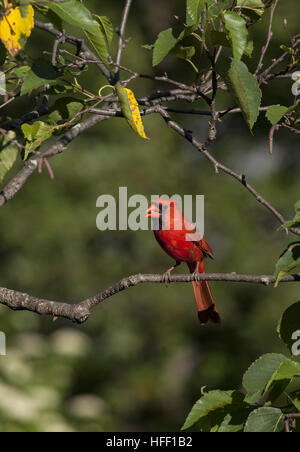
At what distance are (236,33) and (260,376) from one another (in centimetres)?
80

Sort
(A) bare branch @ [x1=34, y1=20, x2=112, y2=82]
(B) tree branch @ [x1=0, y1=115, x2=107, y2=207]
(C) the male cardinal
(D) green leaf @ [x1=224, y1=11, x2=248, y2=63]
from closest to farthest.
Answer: (D) green leaf @ [x1=224, y1=11, x2=248, y2=63] → (A) bare branch @ [x1=34, y1=20, x2=112, y2=82] → (B) tree branch @ [x1=0, y1=115, x2=107, y2=207] → (C) the male cardinal

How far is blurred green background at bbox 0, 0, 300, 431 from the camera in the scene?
7.29m

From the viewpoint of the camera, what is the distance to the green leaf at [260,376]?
1.61m

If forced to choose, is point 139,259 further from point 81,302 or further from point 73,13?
point 73,13

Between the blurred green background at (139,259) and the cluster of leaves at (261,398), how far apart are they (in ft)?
17.0

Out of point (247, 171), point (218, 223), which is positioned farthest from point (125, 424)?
point (247, 171)

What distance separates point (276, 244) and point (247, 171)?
1.05m

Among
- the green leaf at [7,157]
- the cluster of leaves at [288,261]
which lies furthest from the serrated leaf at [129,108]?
the cluster of leaves at [288,261]

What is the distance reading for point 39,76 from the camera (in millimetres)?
1681

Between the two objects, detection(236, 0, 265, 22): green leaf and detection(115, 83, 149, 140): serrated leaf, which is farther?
detection(236, 0, 265, 22): green leaf

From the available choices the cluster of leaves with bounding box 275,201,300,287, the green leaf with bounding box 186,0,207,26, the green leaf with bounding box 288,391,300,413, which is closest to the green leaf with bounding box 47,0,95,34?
A: the green leaf with bounding box 186,0,207,26

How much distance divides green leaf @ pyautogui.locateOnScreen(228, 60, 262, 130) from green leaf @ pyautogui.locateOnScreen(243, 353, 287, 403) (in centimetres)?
58

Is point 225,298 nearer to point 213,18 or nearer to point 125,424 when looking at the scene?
point 125,424

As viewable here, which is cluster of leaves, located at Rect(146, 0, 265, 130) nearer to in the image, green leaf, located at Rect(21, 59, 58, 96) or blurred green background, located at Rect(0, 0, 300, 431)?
green leaf, located at Rect(21, 59, 58, 96)
